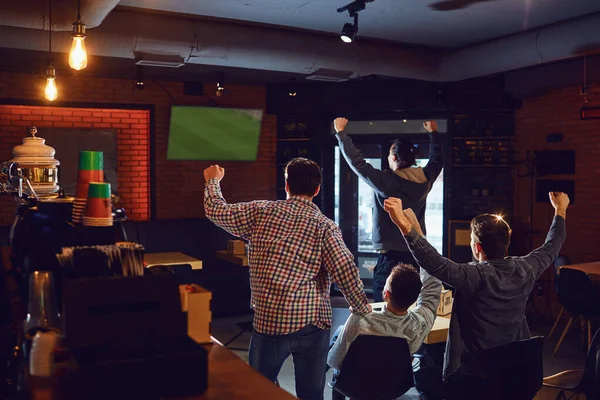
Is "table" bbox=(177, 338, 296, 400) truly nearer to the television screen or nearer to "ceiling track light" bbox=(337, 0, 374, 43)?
"ceiling track light" bbox=(337, 0, 374, 43)

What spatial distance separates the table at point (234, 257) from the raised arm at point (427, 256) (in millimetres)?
4171

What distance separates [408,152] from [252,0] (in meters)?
1.84

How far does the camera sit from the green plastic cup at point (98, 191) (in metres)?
1.98

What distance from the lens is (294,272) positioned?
2.57 metres

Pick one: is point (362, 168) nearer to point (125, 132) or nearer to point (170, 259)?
point (170, 259)

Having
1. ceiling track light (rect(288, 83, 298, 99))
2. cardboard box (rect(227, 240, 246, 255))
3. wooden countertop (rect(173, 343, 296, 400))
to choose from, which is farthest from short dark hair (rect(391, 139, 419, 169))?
ceiling track light (rect(288, 83, 298, 99))

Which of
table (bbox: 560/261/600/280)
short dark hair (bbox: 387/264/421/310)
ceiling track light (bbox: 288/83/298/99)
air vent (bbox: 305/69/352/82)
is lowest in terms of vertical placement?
table (bbox: 560/261/600/280)

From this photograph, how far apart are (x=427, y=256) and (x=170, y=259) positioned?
14.3ft

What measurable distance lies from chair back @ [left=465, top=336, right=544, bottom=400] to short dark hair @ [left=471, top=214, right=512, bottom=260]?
0.39m

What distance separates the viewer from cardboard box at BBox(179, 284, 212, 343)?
79.3 inches

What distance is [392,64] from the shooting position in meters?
6.50

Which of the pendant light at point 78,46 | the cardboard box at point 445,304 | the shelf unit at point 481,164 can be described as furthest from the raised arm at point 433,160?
the shelf unit at point 481,164

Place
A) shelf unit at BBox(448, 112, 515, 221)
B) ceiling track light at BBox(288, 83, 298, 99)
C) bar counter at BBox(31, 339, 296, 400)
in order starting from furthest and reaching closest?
ceiling track light at BBox(288, 83, 298, 99), shelf unit at BBox(448, 112, 515, 221), bar counter at BBox(31, 339, 296, 400)

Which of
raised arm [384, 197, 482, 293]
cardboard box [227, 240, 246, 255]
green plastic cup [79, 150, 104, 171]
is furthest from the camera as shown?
cardboard box [227, 240, 246, 255]
